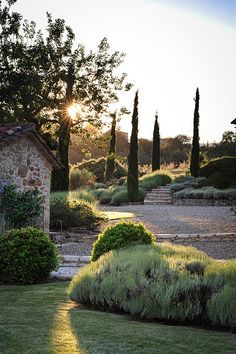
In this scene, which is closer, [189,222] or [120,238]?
[120,238]

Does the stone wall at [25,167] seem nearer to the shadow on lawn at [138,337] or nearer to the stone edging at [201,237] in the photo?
the stone edging at [201,237]

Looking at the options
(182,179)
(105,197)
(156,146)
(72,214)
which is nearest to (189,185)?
(182,179)

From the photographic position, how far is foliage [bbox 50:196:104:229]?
51.4 ft

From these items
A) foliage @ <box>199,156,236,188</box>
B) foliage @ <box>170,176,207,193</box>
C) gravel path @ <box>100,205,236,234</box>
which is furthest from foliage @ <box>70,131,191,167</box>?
gravel path @ <box>100,205,236,234</box>

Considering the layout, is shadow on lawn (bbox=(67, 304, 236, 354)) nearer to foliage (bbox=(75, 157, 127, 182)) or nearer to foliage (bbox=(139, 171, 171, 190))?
foliage (bbox=(139, 171, 171, 190))

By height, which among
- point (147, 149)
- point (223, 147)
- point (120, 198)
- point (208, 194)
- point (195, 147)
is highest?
point (147, 149)

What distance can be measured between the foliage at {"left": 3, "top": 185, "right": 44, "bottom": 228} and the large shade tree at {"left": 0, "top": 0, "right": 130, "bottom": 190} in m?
10.5

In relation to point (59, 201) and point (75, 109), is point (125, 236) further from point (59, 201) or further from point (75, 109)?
point (75, 109)

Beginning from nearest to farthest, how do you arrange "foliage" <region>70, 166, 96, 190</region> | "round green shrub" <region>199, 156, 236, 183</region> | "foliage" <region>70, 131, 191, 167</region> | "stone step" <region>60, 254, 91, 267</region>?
1. "stone step" <region>60, 254, 91, 267</region>
2. "foliage" <region>70, 166, 96, 190</region>
3. "round green shrub" <region>199, 156, 236, 183</region>
4. "foliage" <region>70, 131, 191, 167</region>

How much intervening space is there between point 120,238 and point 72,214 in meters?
7.73

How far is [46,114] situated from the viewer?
2430 centimetres

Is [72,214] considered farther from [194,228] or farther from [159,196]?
[159,196]

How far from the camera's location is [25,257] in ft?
27.6

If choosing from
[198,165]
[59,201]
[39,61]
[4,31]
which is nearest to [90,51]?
[39,61]
